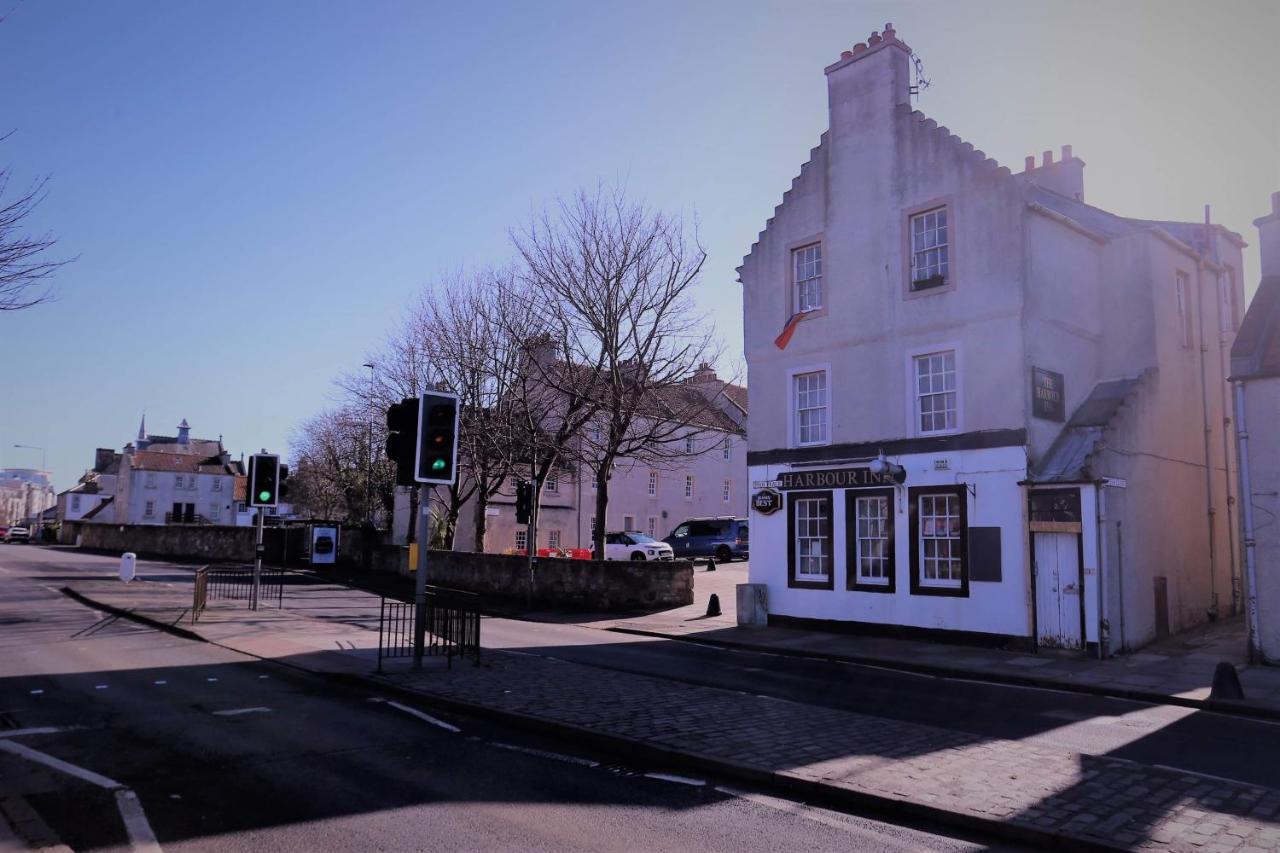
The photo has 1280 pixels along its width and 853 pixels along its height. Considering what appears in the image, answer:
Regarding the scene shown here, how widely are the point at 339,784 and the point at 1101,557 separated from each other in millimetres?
14270

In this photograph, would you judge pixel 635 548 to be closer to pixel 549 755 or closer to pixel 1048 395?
pixel 1048 395

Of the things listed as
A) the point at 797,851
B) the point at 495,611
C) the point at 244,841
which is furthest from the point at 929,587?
the point at 244,841

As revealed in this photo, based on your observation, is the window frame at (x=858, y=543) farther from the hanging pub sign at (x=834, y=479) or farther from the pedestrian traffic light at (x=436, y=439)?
the pedestrian traffic light at (x=436, y=439)

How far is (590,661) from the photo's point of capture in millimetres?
15281

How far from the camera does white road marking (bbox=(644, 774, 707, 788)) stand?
25.1ft

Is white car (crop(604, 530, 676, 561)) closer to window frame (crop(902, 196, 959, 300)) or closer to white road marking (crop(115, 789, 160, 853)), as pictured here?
window frame (crop(902, 196, 959, 300))

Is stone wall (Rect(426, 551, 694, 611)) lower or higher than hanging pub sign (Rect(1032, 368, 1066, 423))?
lower

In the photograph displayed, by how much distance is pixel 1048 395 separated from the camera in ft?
60.6

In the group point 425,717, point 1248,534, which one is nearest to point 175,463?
point 425,717

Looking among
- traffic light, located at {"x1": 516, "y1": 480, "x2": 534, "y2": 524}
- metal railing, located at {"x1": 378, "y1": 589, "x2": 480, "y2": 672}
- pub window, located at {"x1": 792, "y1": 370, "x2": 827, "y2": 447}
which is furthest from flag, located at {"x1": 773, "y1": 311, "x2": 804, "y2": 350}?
metal railing, located at {"x1": 378, "y1": 589, "x2": 480, "y2": 672}

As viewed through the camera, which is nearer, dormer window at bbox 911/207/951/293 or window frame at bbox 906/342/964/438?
window frame at bbox 906/342/964/438

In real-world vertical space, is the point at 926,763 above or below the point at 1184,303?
below

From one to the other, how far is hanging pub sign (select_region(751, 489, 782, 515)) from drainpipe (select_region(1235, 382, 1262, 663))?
30.8 feet

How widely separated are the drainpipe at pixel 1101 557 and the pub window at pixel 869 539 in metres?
4.28
